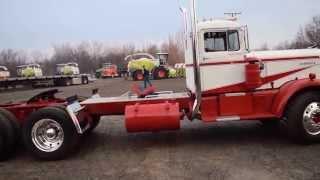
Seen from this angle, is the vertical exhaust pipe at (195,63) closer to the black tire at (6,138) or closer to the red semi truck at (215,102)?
the red semi truck at (215,102)

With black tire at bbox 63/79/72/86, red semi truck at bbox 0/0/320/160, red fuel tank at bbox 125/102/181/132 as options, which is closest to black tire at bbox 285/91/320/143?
red semi truck at bbox 0/0/320/160

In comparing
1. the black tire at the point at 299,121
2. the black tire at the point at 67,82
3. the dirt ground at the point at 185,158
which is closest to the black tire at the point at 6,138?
the dirt ground at the point at 185,158

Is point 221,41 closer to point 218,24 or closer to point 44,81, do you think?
point 218,24

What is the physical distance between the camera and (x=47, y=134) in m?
8.86

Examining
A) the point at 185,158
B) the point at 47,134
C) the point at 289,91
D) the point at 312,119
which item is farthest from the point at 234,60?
the point at 47,134

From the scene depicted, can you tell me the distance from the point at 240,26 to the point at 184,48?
1586 millimetres

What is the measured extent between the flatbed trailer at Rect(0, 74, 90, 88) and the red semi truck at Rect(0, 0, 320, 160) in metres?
39.8

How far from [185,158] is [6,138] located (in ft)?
11.7

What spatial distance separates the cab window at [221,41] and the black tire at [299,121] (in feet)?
5.40

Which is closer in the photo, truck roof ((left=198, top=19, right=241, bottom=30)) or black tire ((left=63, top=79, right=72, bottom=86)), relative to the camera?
truck roof ((left=198, top=19, right=241, bottom=30))

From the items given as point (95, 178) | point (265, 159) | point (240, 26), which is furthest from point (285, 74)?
point (95, 178)

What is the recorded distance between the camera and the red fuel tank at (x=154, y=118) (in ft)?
29.0

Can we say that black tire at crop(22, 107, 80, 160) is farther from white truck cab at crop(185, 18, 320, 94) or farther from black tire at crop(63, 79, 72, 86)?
black tire at crop(63, 79, 72, 86)

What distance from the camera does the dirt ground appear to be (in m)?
7.18
